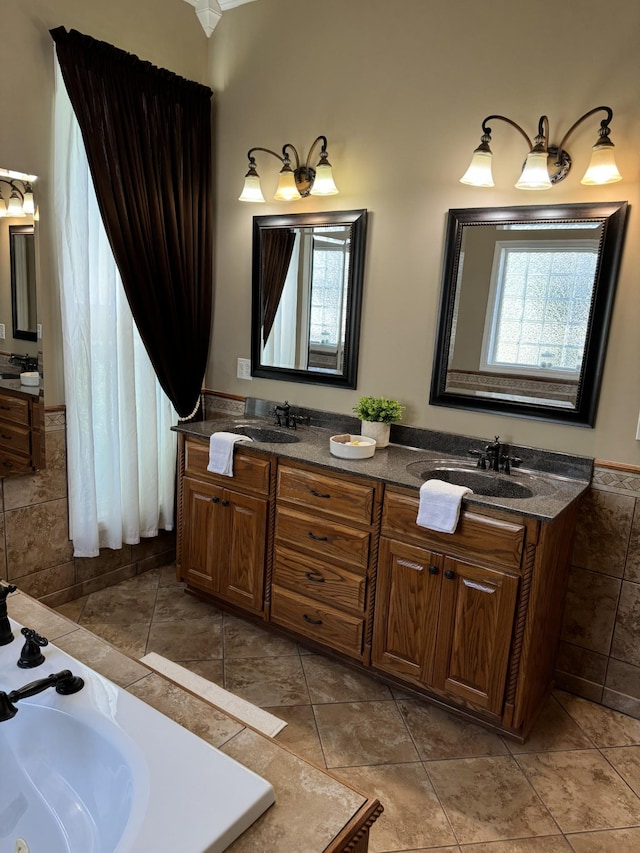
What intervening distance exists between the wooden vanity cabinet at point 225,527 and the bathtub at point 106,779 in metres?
1.24

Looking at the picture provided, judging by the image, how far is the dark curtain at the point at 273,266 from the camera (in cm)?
306

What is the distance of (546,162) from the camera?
2.18 meters

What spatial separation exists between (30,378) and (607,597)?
268 centimetres

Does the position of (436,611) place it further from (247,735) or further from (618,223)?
(618,223)

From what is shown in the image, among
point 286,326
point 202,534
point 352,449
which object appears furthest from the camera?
point 286,326

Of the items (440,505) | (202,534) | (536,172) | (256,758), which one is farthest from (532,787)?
(536,172)

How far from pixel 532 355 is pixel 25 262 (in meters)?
2.26

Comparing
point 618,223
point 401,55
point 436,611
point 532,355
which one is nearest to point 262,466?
point 436,611

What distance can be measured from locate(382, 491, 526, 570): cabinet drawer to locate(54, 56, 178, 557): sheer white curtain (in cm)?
150

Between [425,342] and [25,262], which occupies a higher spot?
[25,262]

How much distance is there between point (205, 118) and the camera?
3166 mm

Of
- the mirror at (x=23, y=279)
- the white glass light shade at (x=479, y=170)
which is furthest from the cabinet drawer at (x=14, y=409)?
the white glass light shade at (x=479, y=170)

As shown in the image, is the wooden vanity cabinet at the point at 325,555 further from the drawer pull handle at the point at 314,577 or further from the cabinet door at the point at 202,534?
the cabinet door at the point at 202,534

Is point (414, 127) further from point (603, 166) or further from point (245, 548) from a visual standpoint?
point (245, 548)
